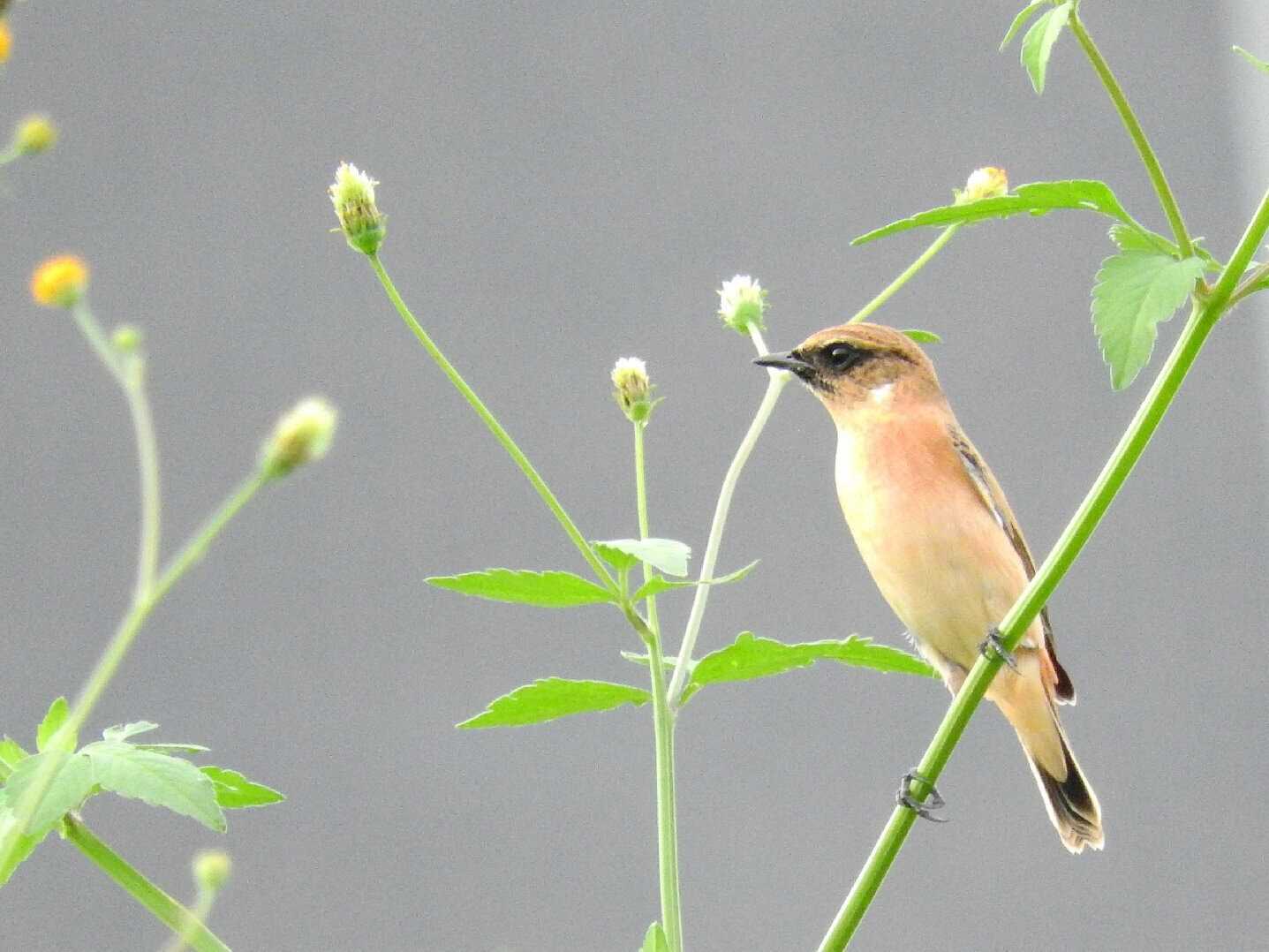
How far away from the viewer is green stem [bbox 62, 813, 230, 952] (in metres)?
0.98

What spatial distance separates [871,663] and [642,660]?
183mm

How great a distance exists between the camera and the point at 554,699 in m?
1.23

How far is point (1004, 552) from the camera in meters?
2.48

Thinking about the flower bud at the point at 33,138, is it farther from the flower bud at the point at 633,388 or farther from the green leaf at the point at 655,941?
the flower bud at the point at 633,388

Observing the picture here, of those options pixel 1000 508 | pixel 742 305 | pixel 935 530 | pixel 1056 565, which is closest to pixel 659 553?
pixel 1056 565

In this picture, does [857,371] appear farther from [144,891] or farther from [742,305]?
[144,891]

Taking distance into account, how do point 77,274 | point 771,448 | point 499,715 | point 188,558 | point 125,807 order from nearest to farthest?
point 188,558
point 77,274
point 499,715
point 125,807
point 771,448

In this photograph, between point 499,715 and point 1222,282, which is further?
point 499,715

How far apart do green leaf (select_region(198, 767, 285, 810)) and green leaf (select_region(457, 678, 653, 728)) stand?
0.49 feet

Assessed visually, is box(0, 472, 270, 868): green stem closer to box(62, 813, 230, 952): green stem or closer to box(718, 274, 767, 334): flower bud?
box(62, 813, 230, 952): green stem

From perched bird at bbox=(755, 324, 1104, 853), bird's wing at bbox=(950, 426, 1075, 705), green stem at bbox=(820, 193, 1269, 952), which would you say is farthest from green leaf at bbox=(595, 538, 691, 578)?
bird's wing at bbox=(950, 426, 1075, 705)

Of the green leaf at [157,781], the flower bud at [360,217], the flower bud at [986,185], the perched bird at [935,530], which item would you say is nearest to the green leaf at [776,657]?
the green leaf at [157,781]

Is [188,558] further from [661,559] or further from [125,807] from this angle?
[125,807]

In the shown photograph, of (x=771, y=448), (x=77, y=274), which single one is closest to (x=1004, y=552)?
(x=77, y=274)
